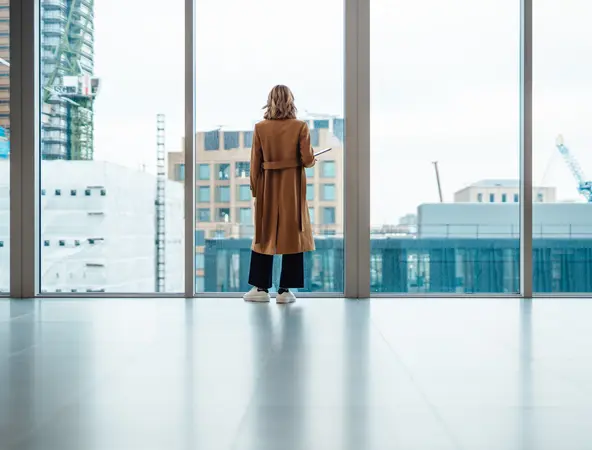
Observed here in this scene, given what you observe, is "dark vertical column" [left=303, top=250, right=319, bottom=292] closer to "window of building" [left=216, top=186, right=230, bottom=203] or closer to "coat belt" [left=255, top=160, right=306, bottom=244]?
"coat belt" [left=255, top=160, right=306, bottom=244]

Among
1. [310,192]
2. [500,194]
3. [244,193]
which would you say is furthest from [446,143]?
[244,193]

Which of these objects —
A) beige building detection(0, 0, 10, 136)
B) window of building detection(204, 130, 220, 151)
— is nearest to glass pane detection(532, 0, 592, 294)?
window of building detection(204, 130, 220, 151)

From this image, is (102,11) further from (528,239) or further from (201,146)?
(528,239)

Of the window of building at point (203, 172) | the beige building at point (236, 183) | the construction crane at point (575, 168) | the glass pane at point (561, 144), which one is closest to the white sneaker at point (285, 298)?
the beige building at point (236, 183)

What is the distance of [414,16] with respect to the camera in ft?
12.9

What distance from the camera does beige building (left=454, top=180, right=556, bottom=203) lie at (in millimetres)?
3932

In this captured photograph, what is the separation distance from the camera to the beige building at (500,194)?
3.93 metres

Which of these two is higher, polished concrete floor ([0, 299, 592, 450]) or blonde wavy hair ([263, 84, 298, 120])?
blonde wavy hair ([263, 84, 298, 120])

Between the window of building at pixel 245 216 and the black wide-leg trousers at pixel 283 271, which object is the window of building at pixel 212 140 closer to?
the window of building at pixel 245 216

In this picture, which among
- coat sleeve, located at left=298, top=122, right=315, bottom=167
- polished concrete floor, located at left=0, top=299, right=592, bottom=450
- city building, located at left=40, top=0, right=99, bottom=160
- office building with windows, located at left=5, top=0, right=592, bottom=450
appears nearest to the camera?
polished concrete floor, located at left=0, top=299, right=592, bottom=450

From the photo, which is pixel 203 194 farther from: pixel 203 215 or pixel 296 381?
pixel 296 381

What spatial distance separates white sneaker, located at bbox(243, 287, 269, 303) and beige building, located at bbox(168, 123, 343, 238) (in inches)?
17.6

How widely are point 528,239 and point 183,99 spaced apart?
243 cm

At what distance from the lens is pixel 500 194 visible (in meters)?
3.95
